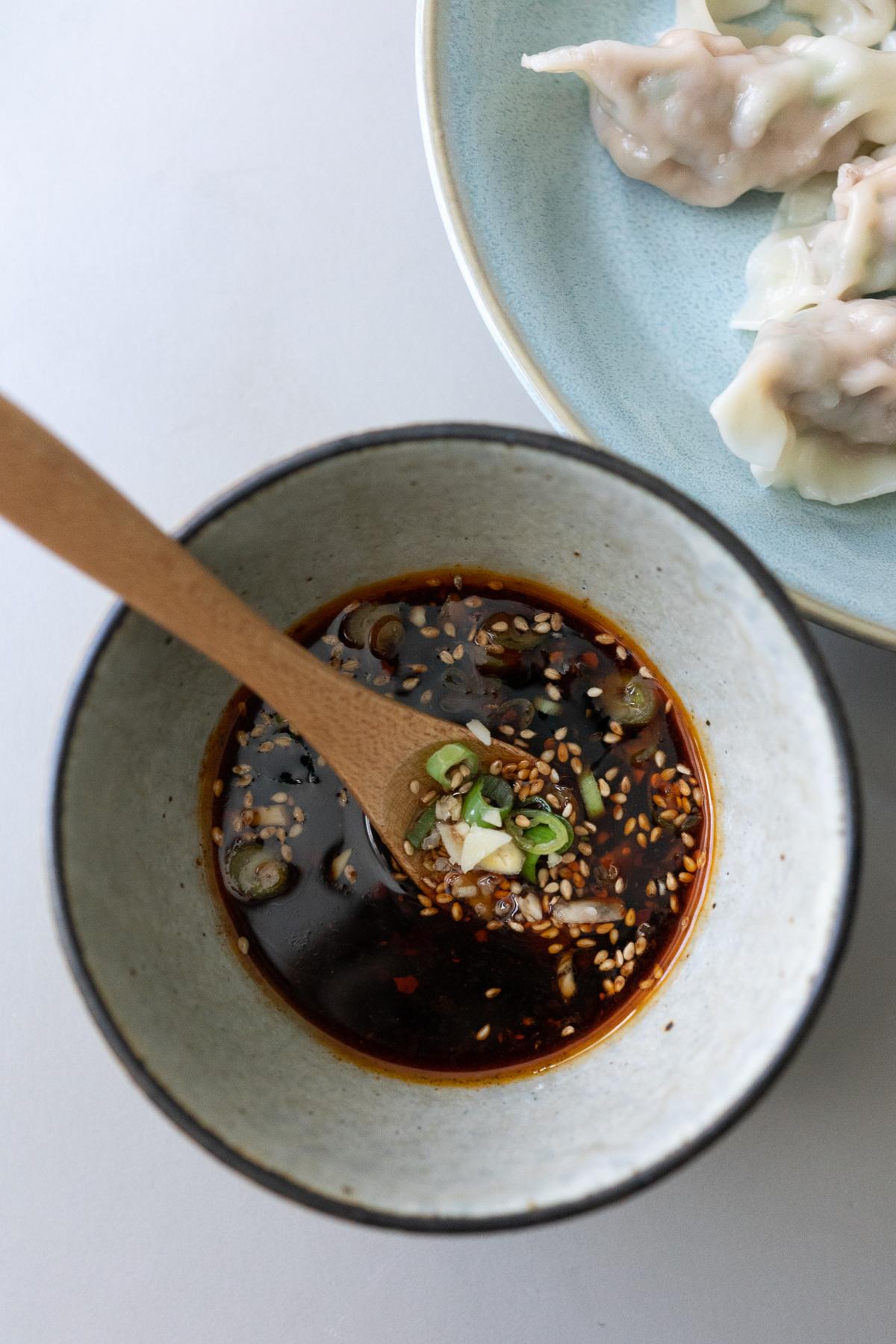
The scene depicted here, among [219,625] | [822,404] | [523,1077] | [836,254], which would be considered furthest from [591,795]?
[836,254]

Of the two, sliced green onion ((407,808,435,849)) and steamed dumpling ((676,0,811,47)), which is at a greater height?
steamed dumpling ((676,0,811,47))

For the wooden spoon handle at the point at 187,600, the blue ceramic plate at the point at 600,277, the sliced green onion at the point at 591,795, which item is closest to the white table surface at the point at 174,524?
the blue ceramic plate at the point at 600,277

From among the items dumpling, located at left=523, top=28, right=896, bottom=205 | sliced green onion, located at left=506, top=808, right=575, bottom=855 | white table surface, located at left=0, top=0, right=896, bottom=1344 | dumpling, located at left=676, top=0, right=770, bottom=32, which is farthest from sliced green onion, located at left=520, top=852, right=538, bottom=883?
dumpling, located at left=676, top=0, right=770, bottom=32

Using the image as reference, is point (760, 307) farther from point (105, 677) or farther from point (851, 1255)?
point (851, 1255)

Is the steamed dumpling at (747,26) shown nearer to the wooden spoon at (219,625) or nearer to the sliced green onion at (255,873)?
the wooden spoon at (219,625)

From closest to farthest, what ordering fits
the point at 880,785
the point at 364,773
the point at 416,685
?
the point at 364,773 → the point at 416,685 → the point at 880,785

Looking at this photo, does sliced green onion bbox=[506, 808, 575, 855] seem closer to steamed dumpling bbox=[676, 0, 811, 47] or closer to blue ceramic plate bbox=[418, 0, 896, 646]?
blue ceramic plate bbox=[418, 0, 896, 646]

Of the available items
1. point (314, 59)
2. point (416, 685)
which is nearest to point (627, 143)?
point (314, 59)

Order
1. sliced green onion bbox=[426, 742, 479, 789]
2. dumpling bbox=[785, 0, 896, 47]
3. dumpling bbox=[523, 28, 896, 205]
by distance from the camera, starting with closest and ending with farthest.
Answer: sliced green onion bbox=[426, 742, 479, 789]
dumpling bbox=[523, 28, 896, 205]
dumpling bbox=[785, 0, 896, 47]
